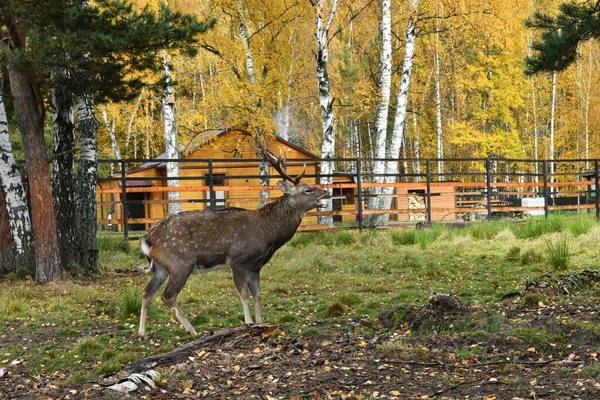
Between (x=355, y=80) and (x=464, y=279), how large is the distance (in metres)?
30.9

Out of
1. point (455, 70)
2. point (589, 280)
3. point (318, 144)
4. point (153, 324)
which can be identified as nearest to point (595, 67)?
point (455, 70)

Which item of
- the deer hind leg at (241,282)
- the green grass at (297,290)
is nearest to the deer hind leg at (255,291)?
the deer hind leg at (241,282)

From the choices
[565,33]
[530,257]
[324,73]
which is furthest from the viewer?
[324,73]

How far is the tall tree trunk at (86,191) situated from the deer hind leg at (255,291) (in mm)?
4728

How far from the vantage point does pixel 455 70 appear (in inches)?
1383

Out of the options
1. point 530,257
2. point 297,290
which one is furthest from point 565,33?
point 297,290

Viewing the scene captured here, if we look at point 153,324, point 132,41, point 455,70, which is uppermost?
point 455,70

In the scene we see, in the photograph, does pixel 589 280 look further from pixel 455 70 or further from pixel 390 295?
pixel 455 70

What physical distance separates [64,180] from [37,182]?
1.15 metres

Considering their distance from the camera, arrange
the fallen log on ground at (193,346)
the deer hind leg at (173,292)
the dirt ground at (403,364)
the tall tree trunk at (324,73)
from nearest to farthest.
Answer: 1. the dirt ground at (403,364)
2. the fallen log on ground at (193,346)
3. the deer hind leg at (173,292)
4. the tall tree trunk at (324,73)

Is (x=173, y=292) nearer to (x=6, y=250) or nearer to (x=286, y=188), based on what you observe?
(x=286, y=188)

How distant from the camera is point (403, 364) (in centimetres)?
579

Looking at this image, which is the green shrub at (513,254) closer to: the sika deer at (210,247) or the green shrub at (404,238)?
the green shrub at (404,238)

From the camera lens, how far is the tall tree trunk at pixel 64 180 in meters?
11.8
